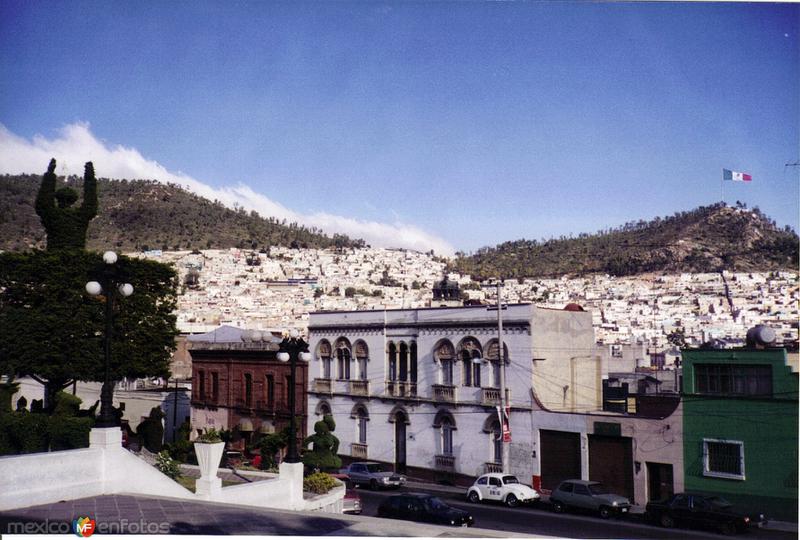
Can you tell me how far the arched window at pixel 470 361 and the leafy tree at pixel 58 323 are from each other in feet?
42.0

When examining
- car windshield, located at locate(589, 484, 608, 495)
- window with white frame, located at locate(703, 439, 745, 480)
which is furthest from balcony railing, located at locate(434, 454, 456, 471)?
window with white frame, located at locate(703, 439, 745, 480)

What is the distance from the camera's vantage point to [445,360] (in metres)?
29.5

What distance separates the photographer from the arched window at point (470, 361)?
92.9 ft

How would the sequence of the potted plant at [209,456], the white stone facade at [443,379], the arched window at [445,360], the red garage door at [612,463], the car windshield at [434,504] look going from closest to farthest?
1. the potted plant at [209,456]
2. the car windshield at [434,504]
3. the red garage door at [612,463]
4. the white stone facade at [443,379]
5. the arched window at [445,360]

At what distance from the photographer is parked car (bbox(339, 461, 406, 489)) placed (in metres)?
26.5

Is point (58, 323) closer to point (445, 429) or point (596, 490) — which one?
point (445, 429)

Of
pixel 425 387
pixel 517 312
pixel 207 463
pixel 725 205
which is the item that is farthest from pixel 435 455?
pixel 725 205

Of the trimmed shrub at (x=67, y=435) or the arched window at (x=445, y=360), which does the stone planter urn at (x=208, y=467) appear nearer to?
the trimmed shrub at (x=67, y=435)

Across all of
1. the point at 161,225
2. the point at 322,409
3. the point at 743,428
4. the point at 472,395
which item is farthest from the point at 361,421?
the point at 161,225

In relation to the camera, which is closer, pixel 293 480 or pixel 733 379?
pixel 293 480

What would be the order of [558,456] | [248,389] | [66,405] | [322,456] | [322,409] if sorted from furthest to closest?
[248,389] → [322,409] → [558,456] → [322,456] → [66,405]

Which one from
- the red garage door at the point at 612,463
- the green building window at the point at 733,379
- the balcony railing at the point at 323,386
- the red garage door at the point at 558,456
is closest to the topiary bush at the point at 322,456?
the red garage door at the point at 558,456

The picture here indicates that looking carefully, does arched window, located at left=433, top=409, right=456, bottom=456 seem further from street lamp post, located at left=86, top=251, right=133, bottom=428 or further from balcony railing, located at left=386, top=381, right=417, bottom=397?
street lamp post, located at left=86, top=251, right=133, bottom=428

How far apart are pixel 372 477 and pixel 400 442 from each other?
174 inches
